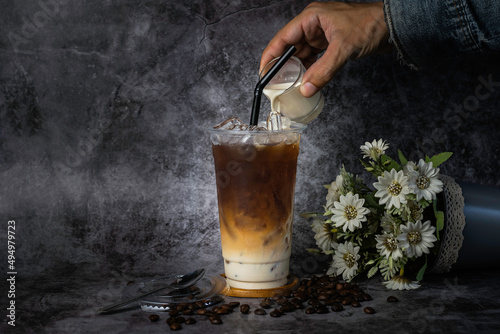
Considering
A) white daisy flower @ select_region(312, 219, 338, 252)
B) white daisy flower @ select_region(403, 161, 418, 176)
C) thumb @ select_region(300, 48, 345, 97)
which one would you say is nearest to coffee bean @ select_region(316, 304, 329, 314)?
white daisy flower @ select_region(312, 219, 338, 252)

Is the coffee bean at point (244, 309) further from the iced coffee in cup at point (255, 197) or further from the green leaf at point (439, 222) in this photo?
the green leaf at point (439, 222)

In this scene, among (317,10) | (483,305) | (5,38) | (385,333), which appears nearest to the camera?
(385,333)

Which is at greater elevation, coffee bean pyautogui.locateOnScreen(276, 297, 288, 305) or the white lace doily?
the white lace doily

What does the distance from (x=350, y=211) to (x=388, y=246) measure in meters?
0.15

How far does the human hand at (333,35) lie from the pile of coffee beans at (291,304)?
0.57 meters

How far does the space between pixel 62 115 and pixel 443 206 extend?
1.44 meters

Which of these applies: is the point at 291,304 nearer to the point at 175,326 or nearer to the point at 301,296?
the point at 301,296

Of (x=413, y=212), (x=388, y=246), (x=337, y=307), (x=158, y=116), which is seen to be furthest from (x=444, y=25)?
(x=158, y=116)

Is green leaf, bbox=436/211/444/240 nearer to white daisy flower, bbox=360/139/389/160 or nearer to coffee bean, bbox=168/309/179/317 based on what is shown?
white daisy flower, bbox=360/139/389/160

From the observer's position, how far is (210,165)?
228 cm

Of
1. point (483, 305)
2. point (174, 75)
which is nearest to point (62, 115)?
point (174, 75)

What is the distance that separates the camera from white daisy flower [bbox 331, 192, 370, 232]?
1.68m

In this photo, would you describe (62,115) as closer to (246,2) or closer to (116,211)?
(116,211)

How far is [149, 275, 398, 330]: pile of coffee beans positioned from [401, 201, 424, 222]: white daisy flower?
0.81ft
